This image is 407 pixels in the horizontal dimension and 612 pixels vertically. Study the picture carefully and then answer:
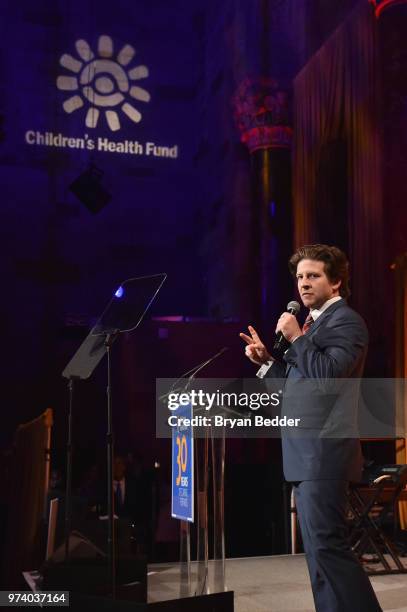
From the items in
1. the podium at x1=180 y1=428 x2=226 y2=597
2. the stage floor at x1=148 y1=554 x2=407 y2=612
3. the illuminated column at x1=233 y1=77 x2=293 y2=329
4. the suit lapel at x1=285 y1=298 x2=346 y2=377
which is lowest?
the stage floor at x1=148 y1=554 x2=407 y2=612

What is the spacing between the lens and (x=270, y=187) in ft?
26.5

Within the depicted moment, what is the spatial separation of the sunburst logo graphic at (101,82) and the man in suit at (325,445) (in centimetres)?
700

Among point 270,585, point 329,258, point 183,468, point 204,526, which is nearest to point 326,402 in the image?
point 329,258

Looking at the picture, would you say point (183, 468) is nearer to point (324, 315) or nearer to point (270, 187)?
point (324, 315)

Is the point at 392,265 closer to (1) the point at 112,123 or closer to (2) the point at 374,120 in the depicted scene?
(2) the point at 374,120

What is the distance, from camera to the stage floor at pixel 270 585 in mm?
3670

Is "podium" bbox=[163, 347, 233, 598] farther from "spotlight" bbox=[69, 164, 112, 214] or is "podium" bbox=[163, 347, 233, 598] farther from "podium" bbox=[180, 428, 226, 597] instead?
"spotlight" bbox=[69, 164, 112, 214]

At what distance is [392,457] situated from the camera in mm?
6359

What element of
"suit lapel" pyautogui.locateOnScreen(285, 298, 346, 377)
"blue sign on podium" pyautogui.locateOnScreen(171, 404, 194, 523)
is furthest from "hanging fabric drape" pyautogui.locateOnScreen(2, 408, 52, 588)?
"suit lapel" pyautogui.locateOnScreen(285, 298, 346, 377)

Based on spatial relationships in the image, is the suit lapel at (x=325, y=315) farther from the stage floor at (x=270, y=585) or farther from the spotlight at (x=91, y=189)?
the spotlight at (x=91, y=189)

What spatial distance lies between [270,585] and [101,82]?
680 centimetres

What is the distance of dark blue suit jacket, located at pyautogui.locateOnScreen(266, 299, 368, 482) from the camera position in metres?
2.39

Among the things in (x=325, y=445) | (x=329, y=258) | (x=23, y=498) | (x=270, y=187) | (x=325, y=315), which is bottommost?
(x=23, y=498)

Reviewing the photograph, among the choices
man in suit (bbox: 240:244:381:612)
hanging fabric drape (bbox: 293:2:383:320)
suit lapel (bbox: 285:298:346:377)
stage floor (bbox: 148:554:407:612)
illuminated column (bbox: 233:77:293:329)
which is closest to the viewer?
man in suit (bbox: 240:244:381:612)
